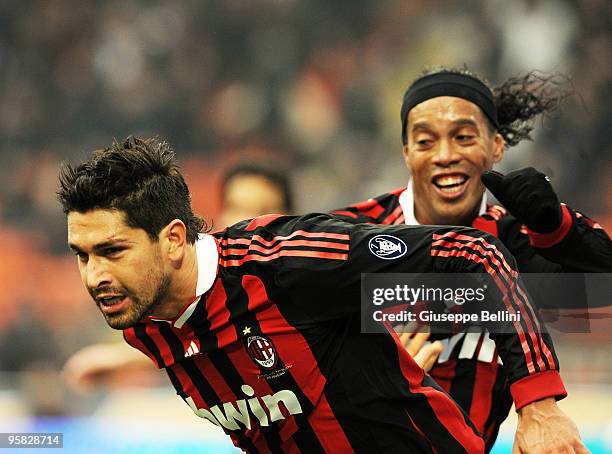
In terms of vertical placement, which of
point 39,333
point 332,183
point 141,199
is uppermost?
point 332,183

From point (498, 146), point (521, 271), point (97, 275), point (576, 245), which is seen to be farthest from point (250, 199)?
point (97, 275)

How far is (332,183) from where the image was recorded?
23.8ft

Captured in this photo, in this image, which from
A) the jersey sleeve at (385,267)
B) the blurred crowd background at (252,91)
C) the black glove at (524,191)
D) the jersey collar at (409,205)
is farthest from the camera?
the blurred crowd background at (252,91)

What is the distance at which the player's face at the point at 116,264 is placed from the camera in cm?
240

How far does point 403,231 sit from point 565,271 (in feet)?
3.00

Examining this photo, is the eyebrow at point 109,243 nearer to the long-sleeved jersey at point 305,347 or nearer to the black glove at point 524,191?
the long-sleeved jersey at point 305,347

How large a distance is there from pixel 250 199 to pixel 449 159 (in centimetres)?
160

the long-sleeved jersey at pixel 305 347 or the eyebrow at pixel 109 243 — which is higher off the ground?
the eyebrow at pixel 109 243

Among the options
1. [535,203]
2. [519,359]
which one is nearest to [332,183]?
[535,203]

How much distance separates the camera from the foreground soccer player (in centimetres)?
240

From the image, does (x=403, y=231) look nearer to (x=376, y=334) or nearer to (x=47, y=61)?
(x=376, y=334)

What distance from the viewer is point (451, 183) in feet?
11.1

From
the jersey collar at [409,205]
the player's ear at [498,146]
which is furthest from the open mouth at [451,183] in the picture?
the player's ear at [498,146]

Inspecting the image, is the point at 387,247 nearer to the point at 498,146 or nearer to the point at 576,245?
the point at 576,245
